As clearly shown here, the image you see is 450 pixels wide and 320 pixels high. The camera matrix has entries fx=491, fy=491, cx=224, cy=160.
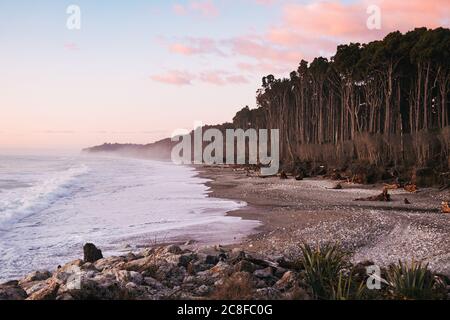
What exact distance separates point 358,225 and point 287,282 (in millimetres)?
8984

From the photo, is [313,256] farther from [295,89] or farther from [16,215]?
[295,89]

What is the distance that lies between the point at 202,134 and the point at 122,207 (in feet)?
410

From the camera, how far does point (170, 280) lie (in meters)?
8.27

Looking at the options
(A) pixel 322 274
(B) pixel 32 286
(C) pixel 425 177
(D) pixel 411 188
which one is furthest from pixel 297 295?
(C) pixel 425 177

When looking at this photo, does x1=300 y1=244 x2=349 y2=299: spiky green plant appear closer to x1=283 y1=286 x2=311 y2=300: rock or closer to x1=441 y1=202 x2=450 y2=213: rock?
x1=283 y1=286 x2=311 y2=300: rock

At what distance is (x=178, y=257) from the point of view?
30.1 ft

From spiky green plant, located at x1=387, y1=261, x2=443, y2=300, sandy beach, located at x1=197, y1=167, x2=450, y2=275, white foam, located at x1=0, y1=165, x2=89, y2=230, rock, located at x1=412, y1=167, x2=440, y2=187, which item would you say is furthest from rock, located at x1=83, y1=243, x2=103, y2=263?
rock, located at x1=412, y1=167, x2=440, y2=187

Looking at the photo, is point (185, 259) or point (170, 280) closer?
point (170, 280)

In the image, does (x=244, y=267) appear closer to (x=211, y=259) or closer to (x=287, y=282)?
(x=287, y=282)

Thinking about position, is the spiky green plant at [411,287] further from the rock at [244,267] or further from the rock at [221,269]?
the rock at [221,269]

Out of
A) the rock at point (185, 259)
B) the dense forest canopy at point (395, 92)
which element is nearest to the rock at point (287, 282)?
the rock at point (185, 259)

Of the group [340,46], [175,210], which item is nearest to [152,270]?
[175,210]

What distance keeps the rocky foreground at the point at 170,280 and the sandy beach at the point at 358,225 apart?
306cm

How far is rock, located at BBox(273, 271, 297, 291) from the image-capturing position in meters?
7.46
